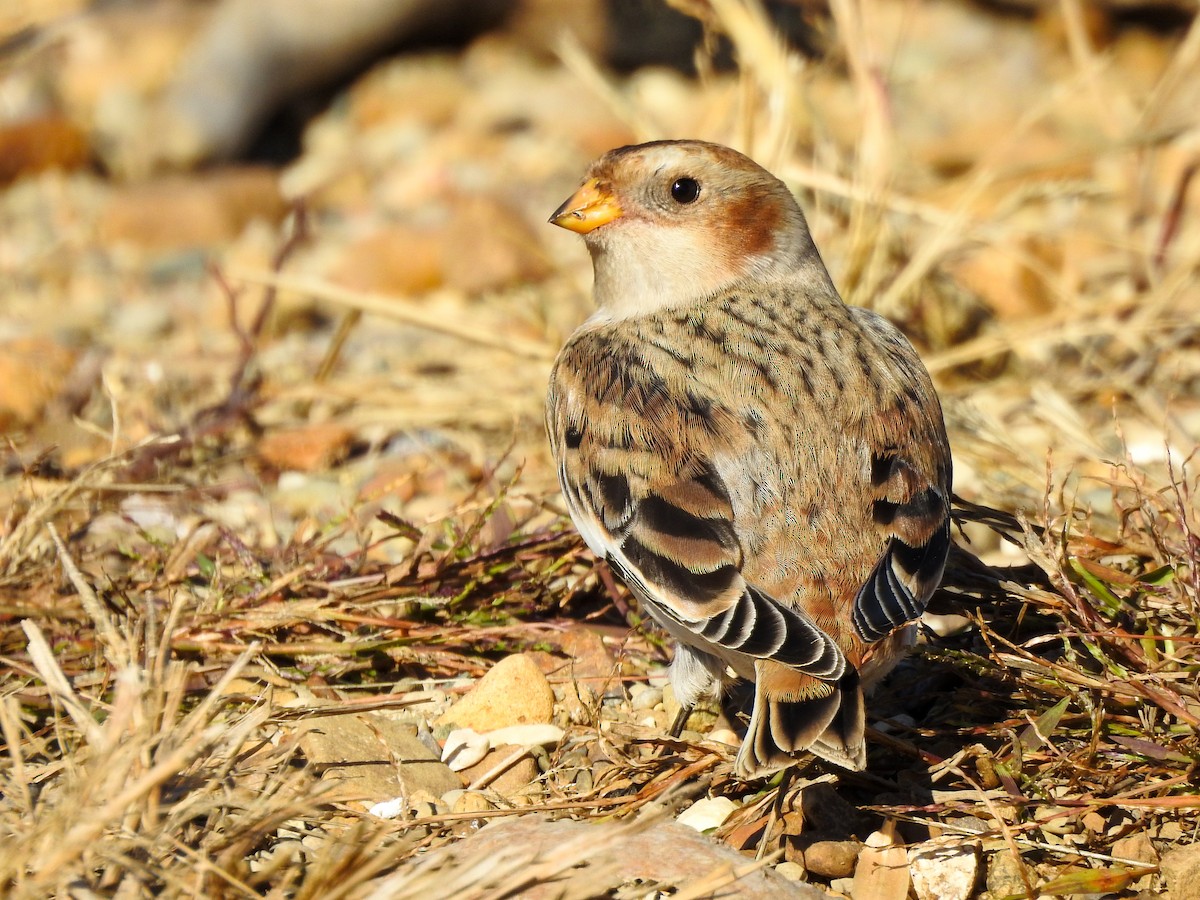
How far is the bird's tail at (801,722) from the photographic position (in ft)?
7.40

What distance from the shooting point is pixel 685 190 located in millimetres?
3273

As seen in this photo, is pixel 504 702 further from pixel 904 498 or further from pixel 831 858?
pixel 904 498

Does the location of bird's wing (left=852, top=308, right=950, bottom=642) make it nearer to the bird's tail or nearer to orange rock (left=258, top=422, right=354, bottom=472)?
the bird's tail

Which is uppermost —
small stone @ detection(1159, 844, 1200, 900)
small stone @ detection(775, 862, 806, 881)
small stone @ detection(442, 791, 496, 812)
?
small stone @ detection(1159, 844, 1200, 900)

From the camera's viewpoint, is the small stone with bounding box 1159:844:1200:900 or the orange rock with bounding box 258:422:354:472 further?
the orange rock with bounding box 258:422:354:472

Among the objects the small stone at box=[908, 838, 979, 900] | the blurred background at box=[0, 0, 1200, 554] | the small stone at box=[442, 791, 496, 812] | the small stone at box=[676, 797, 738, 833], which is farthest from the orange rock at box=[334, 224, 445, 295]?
the small stone at box=[908, 838, 979, 900]

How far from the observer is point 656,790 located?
102 inches

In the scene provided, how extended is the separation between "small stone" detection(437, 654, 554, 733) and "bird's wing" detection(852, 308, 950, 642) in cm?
76

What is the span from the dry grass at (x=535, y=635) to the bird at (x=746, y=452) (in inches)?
9.5

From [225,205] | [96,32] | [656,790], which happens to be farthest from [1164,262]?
[96,32]

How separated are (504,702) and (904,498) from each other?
888 mm

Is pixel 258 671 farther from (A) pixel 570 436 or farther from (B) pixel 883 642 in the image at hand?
(B) pixel 883 642

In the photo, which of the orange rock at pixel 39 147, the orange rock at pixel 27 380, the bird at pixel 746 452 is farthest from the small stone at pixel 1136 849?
the orange rock at pixel 39 147

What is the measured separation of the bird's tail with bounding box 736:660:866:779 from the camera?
2.26m
